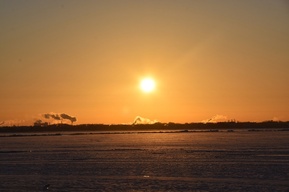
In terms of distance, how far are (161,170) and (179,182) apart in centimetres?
1009

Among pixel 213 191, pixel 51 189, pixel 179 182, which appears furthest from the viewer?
pixel 179 182

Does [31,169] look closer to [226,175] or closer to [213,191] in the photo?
[226,175]

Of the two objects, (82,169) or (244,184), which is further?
(82,169)

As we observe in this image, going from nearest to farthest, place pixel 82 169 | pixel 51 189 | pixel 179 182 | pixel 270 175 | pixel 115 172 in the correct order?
pixel 51 189, pixel 179 182, pixel 270 175, pixel 115 172, pixel 82 169

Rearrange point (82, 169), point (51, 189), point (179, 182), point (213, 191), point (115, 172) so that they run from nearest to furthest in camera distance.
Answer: point (213, 191), point (51, 189), point (179, 182), point (115, 172), point (82, 169)

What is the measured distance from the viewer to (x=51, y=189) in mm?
39500

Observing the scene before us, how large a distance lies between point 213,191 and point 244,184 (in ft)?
15.6

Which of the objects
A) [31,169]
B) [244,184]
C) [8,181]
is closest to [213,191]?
[244,184]

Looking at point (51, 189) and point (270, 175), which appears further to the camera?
point (270, 175)

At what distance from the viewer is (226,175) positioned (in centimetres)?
4697

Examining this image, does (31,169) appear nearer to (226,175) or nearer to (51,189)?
(51,189)

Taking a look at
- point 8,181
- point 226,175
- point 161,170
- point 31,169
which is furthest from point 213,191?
point 31,169

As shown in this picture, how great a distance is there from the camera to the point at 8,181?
44875 millimetres

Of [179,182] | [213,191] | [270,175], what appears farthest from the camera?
[270,175]
